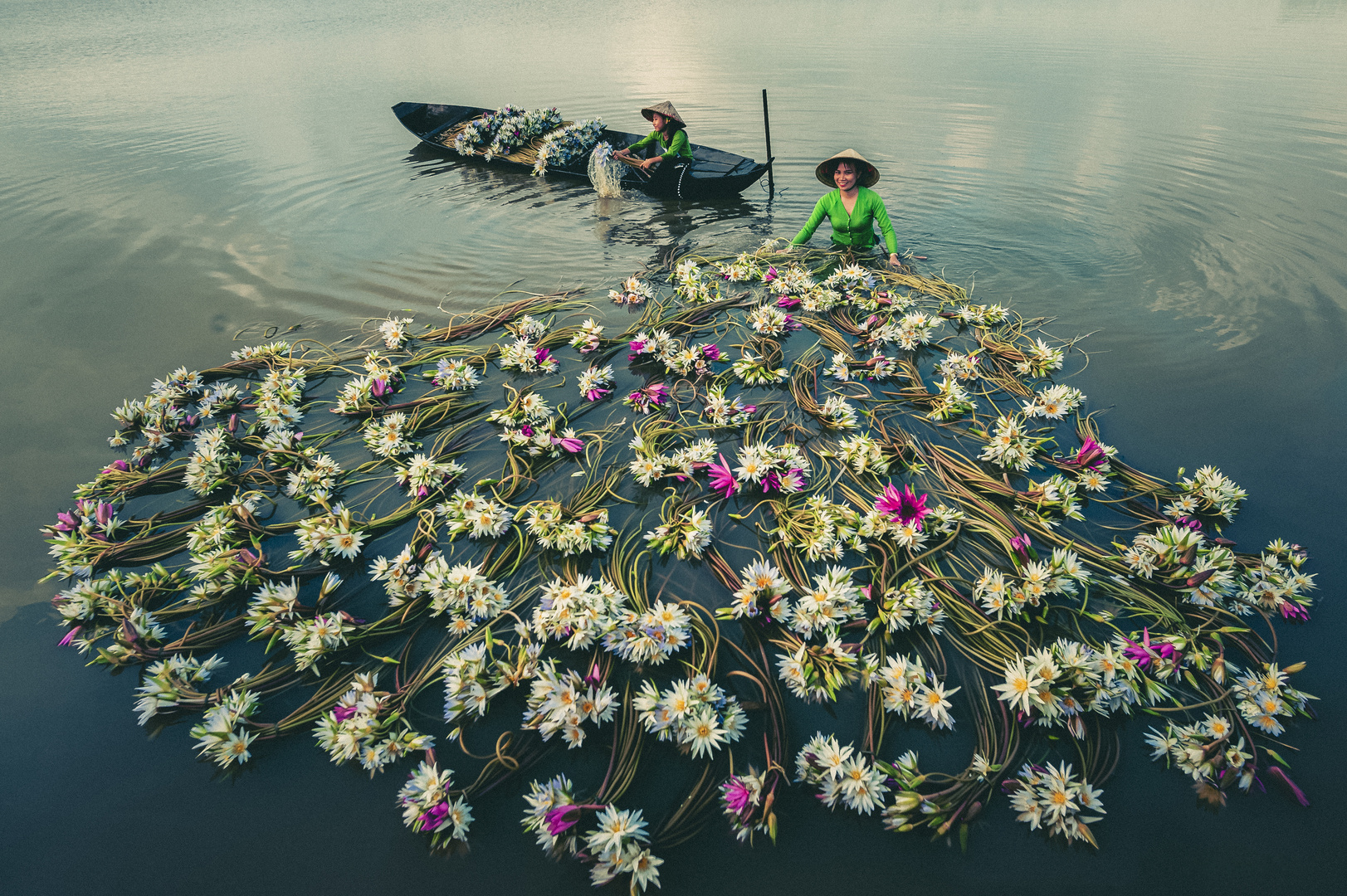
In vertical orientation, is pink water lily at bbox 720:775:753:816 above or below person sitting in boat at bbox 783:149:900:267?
below

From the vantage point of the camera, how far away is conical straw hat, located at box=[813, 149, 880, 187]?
300 inches

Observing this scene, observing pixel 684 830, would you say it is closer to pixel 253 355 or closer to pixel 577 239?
pixel 253 355

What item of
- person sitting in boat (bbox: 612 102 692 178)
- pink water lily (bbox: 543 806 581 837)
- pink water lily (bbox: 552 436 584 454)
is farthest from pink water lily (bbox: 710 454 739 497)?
person sitting in boat (bbox: 612 102 692 178)

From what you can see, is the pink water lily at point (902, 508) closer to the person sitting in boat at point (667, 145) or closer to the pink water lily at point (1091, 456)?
the pink water lily at point (1091, 456)

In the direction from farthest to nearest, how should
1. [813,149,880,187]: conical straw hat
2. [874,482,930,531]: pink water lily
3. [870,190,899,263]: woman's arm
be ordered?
[870,190,899,263]: woman's arm → [813,149,880,187]: conical straw hat → [874,482,930,531]: pink water lily

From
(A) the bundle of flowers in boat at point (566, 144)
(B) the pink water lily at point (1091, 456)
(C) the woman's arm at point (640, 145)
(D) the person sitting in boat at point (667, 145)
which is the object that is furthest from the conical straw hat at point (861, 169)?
(A) the bundle of flowers in boat at point (566, 144)

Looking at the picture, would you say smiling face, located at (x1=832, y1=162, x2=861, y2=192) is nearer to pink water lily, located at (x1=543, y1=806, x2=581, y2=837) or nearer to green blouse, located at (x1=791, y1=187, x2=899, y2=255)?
green blouse, located at (x1=791, y1=187, x2=899, y2=255)

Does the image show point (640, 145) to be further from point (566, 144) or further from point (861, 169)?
point (861, 169)

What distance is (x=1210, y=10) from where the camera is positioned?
134 ft

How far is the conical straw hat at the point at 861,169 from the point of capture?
25.0ft

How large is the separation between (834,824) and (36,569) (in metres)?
5.64

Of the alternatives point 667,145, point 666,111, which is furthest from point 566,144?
point 666,111

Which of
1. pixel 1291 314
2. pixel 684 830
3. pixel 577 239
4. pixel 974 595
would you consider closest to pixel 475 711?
pixel 684 830

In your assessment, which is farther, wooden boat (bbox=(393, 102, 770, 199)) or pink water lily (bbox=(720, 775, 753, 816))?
wooden boat (bbox=(393, 102, 770, 199))
